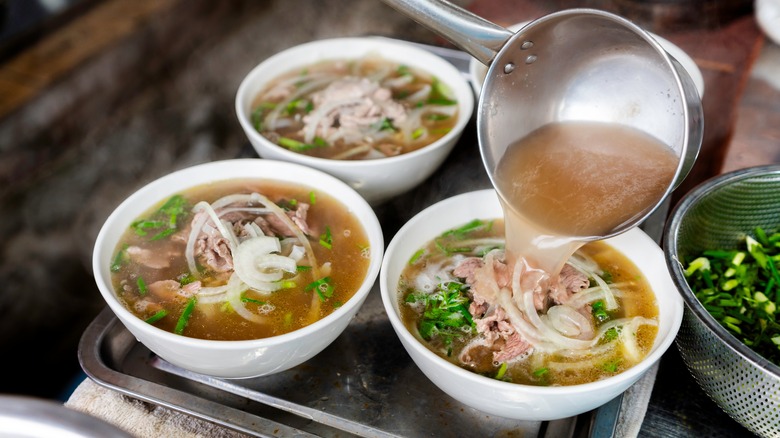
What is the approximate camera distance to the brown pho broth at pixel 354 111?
2.65m

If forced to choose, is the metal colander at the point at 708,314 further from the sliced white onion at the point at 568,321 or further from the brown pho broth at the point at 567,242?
the sliced white onion at the point at 568,321

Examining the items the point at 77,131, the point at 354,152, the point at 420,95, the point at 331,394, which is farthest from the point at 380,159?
the point at 77,131

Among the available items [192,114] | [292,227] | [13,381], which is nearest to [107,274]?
[292,227]

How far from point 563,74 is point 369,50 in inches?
52.1

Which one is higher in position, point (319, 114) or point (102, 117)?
point (319, 114)

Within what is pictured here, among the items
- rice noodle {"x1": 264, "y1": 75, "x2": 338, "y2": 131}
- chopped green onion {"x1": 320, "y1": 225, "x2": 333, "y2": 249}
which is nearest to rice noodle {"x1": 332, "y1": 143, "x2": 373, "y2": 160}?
rice noodle {"x1": 264, "y1": 75, "x2": 338, "y2": 131}

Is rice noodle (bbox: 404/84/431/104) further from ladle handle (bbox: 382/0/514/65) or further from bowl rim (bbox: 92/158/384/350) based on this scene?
ladle handle (bbox: 382/0/514/65)

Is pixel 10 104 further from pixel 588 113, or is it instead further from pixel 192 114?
pixel 588 113

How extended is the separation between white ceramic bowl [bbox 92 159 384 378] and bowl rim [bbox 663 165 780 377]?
33.5 inches

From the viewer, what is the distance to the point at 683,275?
1848mm

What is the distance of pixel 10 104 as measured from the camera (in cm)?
368

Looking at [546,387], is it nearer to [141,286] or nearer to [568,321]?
[568,321]

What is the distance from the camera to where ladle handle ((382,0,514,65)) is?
196 cm

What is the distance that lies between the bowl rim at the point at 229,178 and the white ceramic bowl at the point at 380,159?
75 mm
